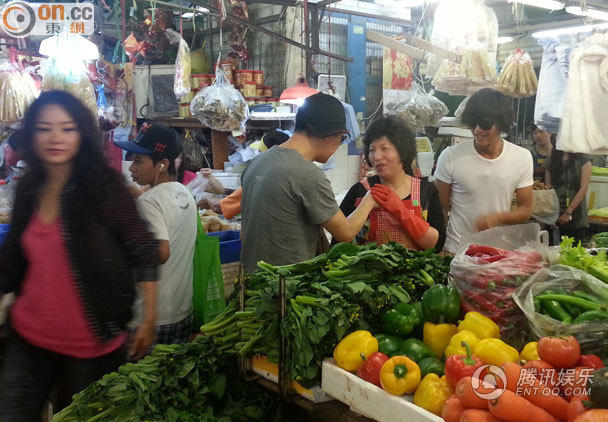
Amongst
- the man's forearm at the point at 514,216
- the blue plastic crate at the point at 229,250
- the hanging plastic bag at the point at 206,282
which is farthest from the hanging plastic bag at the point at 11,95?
the man's forearm at the point at 514,216

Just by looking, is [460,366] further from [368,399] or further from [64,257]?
[64,257]

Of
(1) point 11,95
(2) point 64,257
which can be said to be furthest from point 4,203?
(2) point 64,257

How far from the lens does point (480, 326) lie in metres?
2.05

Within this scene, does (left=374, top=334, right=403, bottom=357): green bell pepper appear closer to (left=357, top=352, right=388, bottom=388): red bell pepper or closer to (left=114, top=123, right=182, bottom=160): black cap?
(left=357, top=352, right=388, bottom=388): red bell pepper

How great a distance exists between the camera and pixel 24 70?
6.16m

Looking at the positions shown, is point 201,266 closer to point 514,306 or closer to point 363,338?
point 363,338

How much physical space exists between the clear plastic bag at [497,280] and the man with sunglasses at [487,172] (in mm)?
1386

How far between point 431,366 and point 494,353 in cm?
21

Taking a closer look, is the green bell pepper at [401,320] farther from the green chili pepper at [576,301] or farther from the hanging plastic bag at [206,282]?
the hanging plastic bag at [206,282]

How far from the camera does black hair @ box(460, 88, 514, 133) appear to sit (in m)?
3.64

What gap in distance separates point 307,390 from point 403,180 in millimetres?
1611

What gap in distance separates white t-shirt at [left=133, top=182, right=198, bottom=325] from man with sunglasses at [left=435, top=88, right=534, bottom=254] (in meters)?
1.79

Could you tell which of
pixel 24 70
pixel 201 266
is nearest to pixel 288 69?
pixel 24 70

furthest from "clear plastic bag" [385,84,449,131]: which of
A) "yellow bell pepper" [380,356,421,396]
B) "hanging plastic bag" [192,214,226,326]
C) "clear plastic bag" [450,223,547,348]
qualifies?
"yellow bell pepper" [380,356,421,396]
